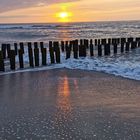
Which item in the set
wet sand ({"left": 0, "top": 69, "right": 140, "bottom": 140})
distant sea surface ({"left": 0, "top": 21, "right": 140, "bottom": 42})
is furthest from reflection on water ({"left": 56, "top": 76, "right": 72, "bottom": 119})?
distant sea surface ({"left": 0, "top": 21, "right": 140, "bottom": 42})

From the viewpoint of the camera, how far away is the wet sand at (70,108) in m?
5.93

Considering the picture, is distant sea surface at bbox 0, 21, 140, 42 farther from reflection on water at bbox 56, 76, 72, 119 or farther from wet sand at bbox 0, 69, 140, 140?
reflection on water at bbox 56, 76, 72, 119

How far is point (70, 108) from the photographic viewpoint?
7.51m

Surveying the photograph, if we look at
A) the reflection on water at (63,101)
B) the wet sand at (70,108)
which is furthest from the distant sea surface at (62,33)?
the reflection on water at (63,101)

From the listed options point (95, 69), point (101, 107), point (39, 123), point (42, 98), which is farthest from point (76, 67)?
point (39, 123)

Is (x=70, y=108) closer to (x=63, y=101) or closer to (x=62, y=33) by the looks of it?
(x=63, y=101)

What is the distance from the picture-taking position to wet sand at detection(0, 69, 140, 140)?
5.93 meters

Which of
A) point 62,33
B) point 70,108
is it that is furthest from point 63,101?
point 62,33

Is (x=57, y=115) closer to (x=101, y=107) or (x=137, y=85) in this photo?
(x=101, y=107)

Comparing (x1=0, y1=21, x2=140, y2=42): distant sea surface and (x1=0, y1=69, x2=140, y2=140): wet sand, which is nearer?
(x1=0, y1=69, x2=140, y2=140): wet sand

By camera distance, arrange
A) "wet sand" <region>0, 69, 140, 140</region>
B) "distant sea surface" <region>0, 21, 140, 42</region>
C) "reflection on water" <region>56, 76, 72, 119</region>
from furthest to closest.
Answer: "distant sea surface" <region>0, 21, 140, 42</region>
"reflection on water" <region>56, 76, 72, 119</region>
"wet sand" <region>0, 69, 140, 140</region>

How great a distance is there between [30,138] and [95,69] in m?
7.89

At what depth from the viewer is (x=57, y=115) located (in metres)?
7.01

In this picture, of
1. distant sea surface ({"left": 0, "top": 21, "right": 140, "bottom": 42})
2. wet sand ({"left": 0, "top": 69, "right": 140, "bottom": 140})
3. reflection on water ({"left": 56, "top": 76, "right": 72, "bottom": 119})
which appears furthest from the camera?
distant sea surface ({"left": 0, "top": 21, "right": 140, "bottom": 42})
